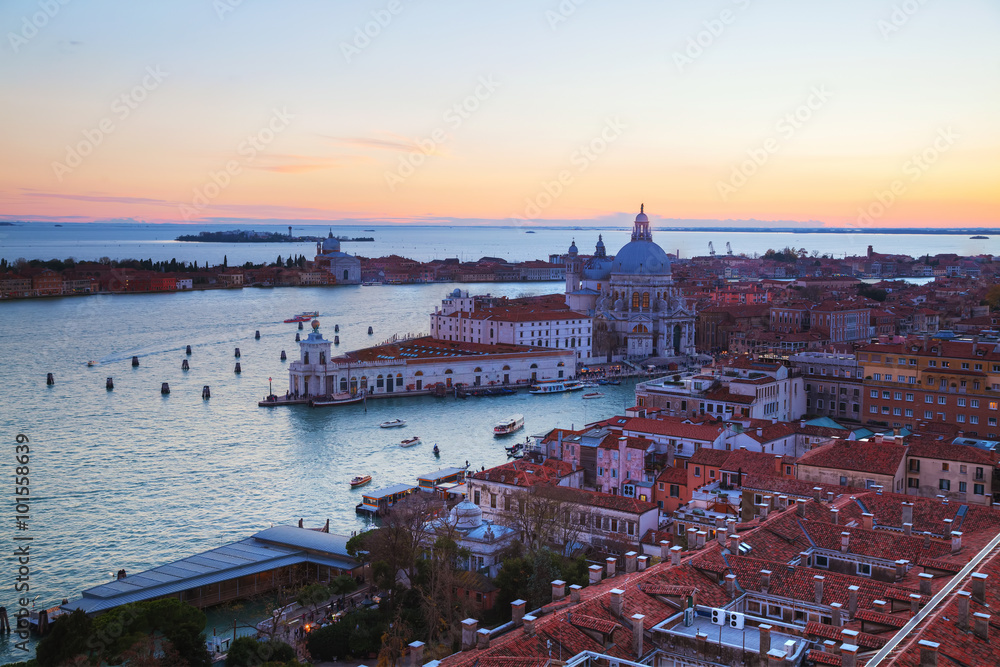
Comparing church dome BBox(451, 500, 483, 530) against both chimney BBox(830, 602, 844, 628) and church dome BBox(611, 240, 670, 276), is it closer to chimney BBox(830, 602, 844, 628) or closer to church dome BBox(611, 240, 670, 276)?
chimney BBox(830, 602, 844, 628)

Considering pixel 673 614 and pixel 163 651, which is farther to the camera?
pixel 163 651

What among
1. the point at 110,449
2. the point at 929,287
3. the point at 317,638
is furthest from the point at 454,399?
the point at 929,287

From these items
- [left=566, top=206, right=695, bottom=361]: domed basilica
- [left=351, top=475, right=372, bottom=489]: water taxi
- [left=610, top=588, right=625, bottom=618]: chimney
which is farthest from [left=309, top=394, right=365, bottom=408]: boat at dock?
[left=610, top=588, right=625, bottom=618]: chimney

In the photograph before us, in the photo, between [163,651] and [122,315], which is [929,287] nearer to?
[122,315]

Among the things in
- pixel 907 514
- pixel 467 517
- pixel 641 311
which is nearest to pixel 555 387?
pixel 641 311

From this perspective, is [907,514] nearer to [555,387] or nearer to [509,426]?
[509,426]

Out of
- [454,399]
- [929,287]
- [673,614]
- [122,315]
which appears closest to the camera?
[673,614]

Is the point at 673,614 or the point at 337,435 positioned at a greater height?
the point at 673,614

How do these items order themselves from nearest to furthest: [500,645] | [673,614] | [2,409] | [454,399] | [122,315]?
1. [500,645]
2. [673,614]
3. [2,409]
4. [454,399]
5. [122,315]
